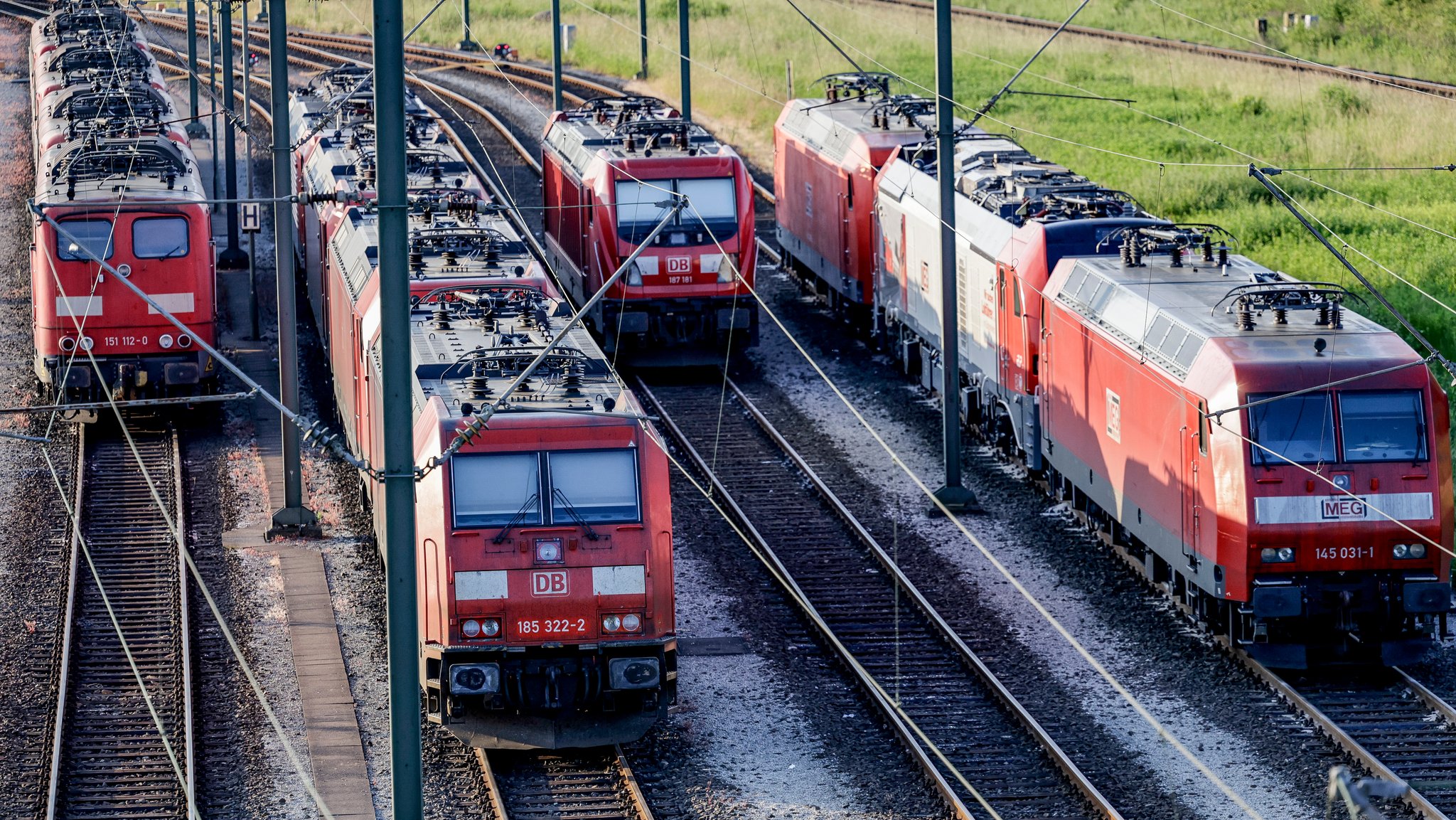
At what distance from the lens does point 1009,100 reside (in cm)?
5197

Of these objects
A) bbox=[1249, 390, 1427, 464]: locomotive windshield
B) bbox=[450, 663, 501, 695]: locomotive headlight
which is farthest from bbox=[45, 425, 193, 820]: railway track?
bbox=[1249, 390, 1427, 464]: locomotive windshield

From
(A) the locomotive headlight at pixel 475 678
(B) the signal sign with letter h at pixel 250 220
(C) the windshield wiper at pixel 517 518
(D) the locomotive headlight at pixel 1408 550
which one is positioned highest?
(B) the signal sign with letter h at pixel 250 220

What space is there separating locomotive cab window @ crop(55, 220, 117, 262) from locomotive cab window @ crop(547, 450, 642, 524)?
12.9 m

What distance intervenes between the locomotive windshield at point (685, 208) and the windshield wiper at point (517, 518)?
14.4m

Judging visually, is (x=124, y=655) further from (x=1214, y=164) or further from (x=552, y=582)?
(x=1214, y=164)

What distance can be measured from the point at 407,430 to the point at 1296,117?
3452 centimetres

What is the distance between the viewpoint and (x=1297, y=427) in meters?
19.4

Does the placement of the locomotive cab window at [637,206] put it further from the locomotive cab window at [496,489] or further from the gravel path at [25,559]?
the locomotive cab window at [496,489]

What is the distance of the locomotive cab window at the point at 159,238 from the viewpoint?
28.5m

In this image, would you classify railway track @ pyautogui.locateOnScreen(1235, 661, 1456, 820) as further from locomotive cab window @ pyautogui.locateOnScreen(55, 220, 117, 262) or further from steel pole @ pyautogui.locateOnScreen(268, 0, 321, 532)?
locomotive cab window @ pyautogui.locateOnScreen(55, 220, 117, 262)

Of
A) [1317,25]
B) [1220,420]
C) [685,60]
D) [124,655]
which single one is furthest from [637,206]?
[1317,25]

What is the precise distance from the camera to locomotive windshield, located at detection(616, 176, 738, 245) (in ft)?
103

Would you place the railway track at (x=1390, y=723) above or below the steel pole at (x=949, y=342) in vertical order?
below

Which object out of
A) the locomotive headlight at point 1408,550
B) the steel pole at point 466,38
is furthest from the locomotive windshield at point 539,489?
the steel pole at point 466,38
